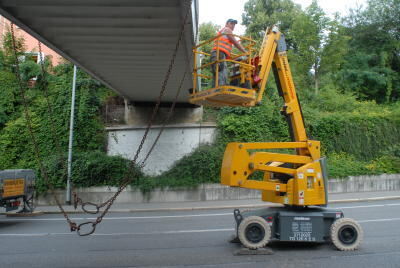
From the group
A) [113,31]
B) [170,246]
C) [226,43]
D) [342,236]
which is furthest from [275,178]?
[113,31]

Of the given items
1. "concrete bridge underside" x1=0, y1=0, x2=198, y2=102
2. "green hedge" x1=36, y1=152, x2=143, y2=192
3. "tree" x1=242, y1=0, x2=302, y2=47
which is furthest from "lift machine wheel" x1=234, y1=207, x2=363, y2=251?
"tree" x1=242, y1=0, x2=302, y2=47

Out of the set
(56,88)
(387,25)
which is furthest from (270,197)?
(387,25)

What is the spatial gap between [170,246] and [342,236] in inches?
145

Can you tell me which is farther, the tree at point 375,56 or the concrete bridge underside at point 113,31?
the tree at point 375,56

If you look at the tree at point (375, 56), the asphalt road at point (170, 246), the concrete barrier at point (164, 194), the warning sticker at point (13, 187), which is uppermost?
the tree at point (375, 56)

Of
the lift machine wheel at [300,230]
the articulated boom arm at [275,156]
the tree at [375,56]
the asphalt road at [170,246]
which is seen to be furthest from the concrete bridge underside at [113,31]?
the tree at [375,56]

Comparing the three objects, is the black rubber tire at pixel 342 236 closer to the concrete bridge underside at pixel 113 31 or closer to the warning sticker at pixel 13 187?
the concrete bridge underside at pixel 113 31

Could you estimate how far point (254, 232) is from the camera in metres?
6.96

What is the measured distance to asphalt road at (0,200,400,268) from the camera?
6.42 meters

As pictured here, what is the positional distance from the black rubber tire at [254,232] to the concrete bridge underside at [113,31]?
462 centimetres

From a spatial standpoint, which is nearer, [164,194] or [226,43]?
[226,43]

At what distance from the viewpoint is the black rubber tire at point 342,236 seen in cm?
689

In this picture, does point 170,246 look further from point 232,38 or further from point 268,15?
point 268,15

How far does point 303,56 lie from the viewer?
85.5 feet
